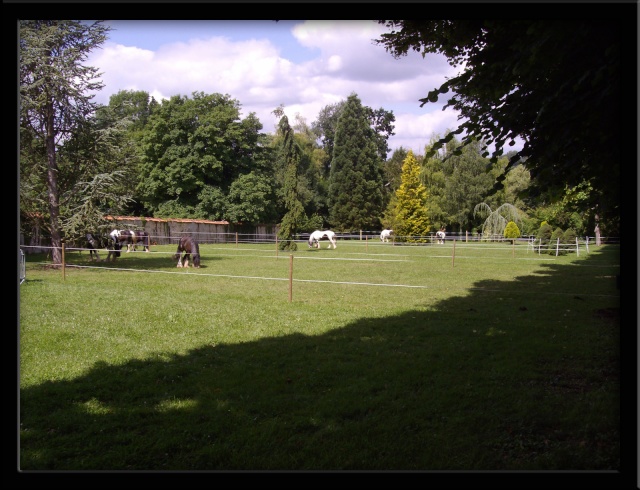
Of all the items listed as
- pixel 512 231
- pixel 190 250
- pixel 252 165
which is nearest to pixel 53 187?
pixel 190 250

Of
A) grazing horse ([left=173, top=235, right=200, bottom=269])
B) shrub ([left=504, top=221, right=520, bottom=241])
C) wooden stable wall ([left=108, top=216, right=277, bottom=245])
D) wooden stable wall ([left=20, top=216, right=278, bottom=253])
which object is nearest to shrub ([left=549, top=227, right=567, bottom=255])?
shrub ([left=504, top=221, right=520, bottom=241])

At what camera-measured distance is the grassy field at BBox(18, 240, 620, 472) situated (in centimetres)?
300

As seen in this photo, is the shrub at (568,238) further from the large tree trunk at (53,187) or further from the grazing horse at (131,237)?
the large tree trunk at (53,187)

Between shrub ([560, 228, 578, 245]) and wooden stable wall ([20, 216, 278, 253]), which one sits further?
wooden stable wall ([20, 216, 278, 253])

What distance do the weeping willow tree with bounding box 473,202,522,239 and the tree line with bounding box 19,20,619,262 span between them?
0.65 m

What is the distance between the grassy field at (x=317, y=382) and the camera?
300cm

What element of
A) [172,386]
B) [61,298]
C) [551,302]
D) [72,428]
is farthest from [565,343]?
[61,298]

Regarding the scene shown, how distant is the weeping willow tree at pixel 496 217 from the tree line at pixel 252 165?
650 mm

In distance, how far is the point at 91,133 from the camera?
1515 cm

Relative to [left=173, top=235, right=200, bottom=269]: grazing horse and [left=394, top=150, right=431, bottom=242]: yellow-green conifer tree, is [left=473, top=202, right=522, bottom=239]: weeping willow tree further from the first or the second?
[left=173, top=235, right=200, bottom=269]: grazing horse

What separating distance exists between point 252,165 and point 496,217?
715 inches

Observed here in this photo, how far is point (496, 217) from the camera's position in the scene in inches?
1353

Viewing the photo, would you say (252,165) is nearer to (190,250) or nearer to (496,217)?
(190,250)
